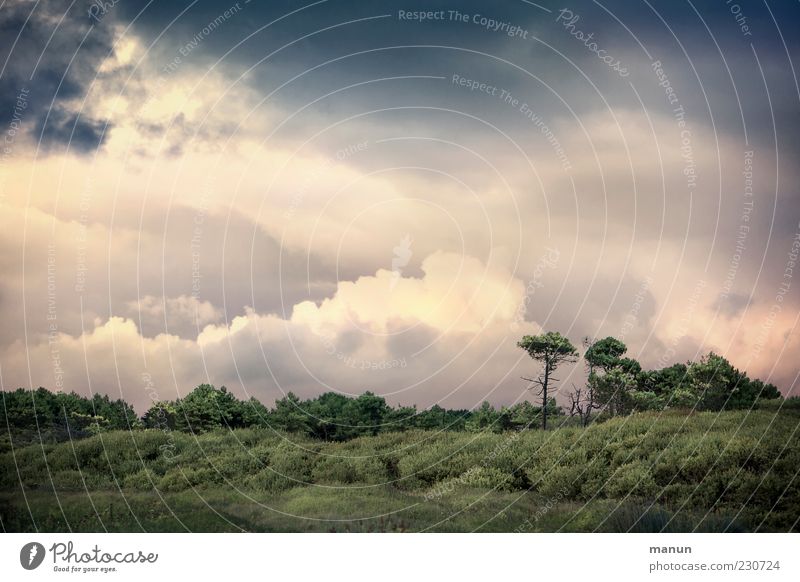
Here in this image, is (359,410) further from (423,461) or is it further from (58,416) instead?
(58,416)

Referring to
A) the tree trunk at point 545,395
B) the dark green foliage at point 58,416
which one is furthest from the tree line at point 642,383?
the dark green foliage at point 58,416

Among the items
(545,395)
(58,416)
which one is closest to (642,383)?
(545,395)

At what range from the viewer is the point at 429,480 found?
3512cm

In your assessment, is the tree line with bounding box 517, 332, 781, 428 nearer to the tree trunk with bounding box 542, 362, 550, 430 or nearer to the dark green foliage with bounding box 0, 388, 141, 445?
the tree trunk with bounding box 542, 362, 550, 430

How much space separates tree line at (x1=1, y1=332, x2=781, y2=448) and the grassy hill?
2.04 meters

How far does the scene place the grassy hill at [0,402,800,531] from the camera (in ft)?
94.2

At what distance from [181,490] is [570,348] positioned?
22.0 m

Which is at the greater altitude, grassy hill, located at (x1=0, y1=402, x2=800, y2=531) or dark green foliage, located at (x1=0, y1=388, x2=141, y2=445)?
dark green foliage, located at (x1=0, y1=388, x2=141, y2=445)

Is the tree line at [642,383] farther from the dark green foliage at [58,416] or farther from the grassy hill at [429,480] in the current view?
the dark green foliage at [58,416]

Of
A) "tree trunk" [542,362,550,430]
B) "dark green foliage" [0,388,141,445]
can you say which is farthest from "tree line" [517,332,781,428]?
"dark green foliage" [0,388,141,445]
